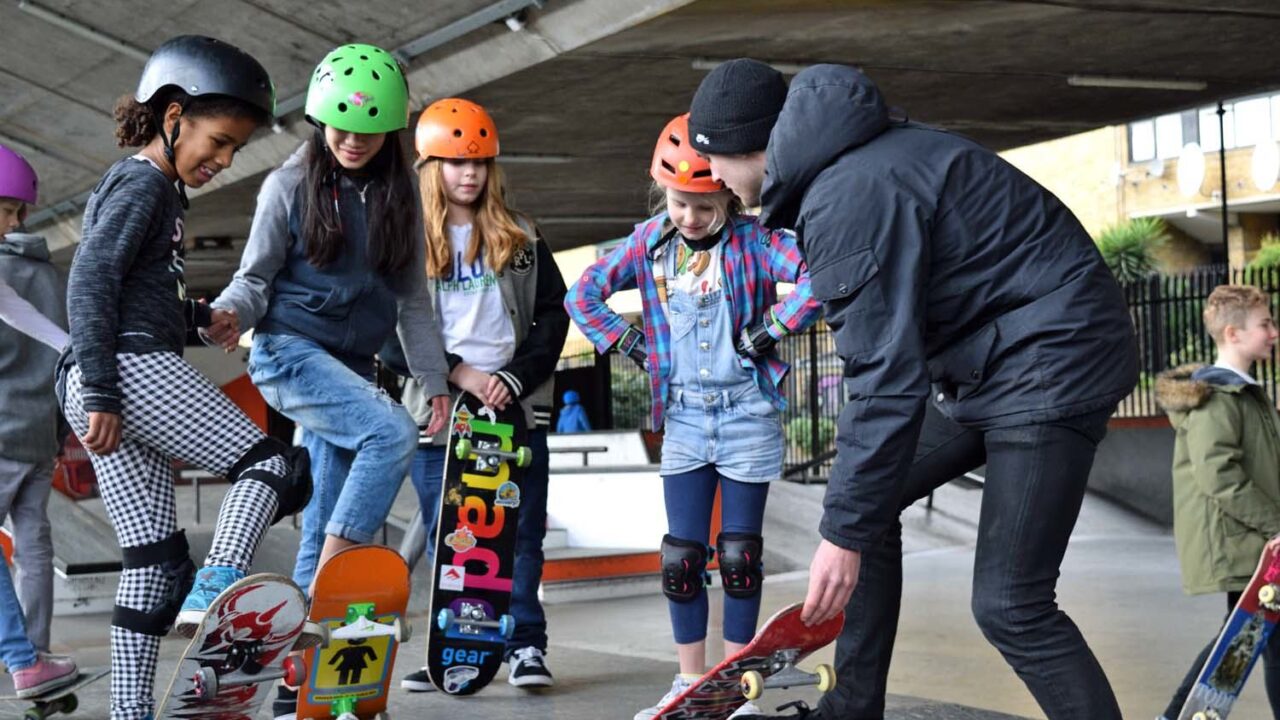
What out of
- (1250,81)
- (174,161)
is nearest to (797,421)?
(1250,81)

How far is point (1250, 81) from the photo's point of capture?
494 inches

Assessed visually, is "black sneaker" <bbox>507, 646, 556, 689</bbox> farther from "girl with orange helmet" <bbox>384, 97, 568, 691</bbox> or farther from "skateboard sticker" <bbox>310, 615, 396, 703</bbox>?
"skateboard sticker" <bbox>310, 615, 396, 703</bbox>

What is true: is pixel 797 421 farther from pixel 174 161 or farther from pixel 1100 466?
pixel 174 161

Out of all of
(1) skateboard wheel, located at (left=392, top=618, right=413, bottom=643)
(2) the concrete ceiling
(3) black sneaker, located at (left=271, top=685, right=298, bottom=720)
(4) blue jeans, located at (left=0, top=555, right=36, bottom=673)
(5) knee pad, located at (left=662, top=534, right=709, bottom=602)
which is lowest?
(3) black sneaker, located at (left=271, top=685, right=298, bottom=720)

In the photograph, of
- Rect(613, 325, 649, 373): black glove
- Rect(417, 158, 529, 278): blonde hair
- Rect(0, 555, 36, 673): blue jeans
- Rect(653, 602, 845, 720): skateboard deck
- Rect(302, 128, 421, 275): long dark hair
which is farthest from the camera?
Rect(417, 158, 529, 278): blonde hair

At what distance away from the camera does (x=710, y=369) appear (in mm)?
4391

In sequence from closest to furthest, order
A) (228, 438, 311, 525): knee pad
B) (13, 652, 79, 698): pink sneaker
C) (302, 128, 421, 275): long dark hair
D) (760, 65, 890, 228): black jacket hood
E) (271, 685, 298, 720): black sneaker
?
(760, 65, 890, 228): black jacket hood, (228, 438, 311, 525): knee pad, (271, 685, 298, 720): black sneaker, (302, 128, 421, 275): long dark hair, (13, 652, 79, 698): pink sneaker

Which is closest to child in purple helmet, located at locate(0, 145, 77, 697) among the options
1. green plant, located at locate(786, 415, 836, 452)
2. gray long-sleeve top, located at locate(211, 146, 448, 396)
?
gray long-sleeve top, located at locate(211, 146, 448, 396)

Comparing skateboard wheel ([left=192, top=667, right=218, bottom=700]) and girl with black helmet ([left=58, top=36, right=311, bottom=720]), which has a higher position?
girl with black helmet ([left=58, top=36, right=311, bottom=720])

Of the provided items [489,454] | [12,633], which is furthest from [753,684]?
[12,633]

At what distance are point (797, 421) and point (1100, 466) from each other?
6.63m

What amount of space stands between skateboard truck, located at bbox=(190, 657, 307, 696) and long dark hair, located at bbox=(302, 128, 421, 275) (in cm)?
125

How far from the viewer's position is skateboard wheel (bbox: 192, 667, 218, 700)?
3.28 meters

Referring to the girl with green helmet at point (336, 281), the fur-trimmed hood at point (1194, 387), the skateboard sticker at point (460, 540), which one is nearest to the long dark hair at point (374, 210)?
the girl with green helmet at point (336, 281)
